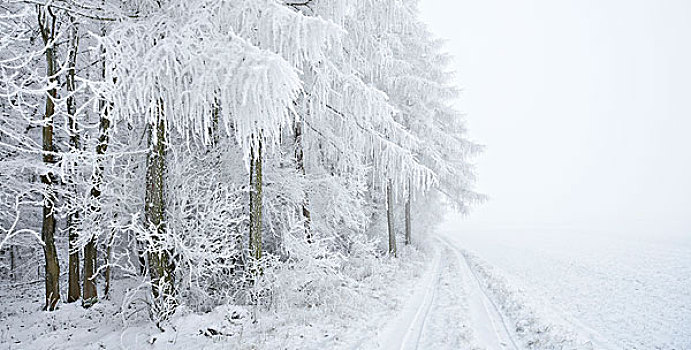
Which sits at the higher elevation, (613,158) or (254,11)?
(613,158)

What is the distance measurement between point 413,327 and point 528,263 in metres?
16.2

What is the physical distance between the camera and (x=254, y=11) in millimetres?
5301

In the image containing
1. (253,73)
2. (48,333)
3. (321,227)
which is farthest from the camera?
(321,227)

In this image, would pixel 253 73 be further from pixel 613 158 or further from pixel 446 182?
pixel 613 158

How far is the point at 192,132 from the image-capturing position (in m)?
5.39

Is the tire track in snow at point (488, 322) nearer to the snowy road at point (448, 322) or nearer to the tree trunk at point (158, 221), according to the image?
the snowy road at point (448, 322)

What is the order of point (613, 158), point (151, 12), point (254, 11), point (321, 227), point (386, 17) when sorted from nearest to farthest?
point (254, 11)
point (151, 12)
point (386, 17)
point (321, 227)
point (613, 158)

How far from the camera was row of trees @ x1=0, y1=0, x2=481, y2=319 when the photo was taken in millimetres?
4871

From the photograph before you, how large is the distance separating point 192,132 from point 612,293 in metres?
14.8

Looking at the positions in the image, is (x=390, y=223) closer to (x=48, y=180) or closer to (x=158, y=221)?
(x=158, y=221)

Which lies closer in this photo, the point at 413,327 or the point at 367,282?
the point at 413,327

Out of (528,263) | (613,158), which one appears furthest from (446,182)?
(613,158)

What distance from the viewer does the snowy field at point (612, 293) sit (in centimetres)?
880

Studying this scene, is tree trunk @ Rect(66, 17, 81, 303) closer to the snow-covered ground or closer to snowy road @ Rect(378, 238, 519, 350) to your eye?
the snow-covered ground
